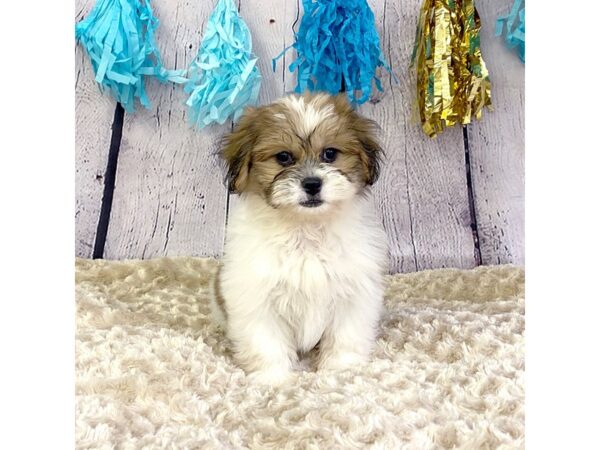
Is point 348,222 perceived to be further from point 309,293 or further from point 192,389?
point 192,389

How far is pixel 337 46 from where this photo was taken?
8.18ft

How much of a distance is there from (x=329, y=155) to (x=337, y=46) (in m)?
0.86

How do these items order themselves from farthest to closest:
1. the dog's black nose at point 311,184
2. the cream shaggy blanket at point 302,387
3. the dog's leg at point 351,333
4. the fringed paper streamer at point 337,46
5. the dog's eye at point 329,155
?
the fringed paper streamer at point 337,46 → the dog's leg at point 351,333 → the dog's eye at point 329,155 → the dog's black nose at point 311,184 → the cream shaggy blanket at point 302,387

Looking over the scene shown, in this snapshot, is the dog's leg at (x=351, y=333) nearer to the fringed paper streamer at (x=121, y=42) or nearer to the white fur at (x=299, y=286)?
the white fur at (x=299, y=286)

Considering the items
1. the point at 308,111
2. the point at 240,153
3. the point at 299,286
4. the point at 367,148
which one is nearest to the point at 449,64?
the point at 367,148

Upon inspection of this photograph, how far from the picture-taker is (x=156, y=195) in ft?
9.18

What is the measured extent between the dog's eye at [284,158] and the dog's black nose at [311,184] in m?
0.12

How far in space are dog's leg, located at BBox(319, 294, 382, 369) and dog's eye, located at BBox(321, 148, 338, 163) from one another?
442mm

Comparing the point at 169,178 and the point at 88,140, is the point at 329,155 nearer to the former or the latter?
the point at 169,178

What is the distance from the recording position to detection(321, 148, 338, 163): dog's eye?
1799 mm

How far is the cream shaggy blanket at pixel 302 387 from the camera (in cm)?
138

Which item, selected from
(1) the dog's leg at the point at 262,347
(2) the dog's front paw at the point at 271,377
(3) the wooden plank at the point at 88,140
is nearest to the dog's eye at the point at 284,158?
(1) the dog's leg at the point at 262,347
